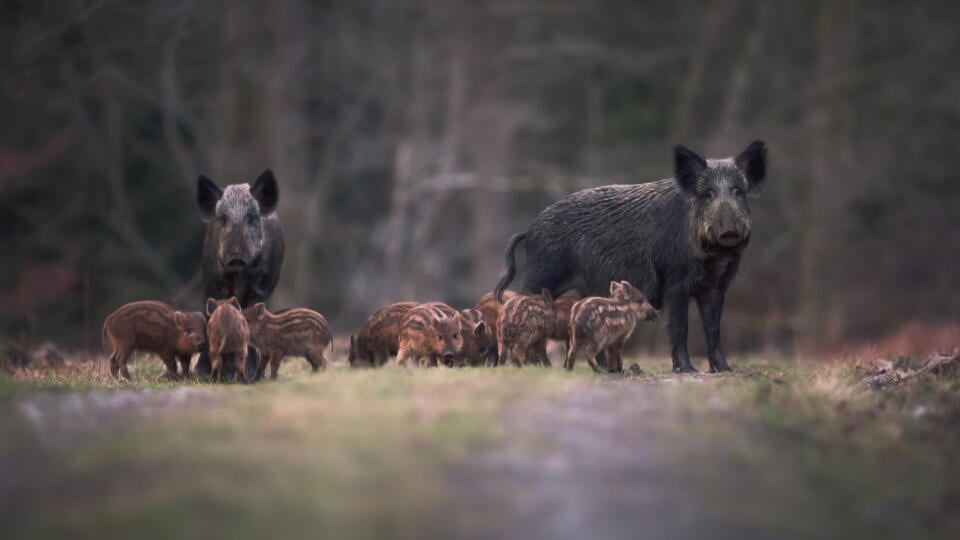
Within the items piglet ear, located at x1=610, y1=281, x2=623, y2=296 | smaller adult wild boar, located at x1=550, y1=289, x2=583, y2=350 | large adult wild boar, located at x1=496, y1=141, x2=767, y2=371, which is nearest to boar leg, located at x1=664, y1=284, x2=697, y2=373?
large adult wild boar, located at x1=496, y1=141, x2=767, y2=371

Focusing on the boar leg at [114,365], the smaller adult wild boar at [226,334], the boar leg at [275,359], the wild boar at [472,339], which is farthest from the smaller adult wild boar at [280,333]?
the wild boar at [472,339]

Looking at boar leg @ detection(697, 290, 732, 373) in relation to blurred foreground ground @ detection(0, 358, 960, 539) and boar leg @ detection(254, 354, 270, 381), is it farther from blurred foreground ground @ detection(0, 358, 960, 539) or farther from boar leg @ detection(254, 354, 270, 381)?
boar leg @ detection(254, 354, 270, 381)

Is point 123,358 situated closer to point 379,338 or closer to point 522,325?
point 379,338

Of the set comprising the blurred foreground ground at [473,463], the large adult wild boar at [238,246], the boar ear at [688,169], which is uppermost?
the boar ear at [688,169]

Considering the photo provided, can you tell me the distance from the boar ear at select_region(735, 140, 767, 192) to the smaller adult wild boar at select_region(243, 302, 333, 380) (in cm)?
397

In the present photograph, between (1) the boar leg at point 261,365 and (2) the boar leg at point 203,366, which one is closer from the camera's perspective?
(1) the boar leg at point 261,365

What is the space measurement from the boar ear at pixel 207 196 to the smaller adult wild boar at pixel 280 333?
1.33 metres

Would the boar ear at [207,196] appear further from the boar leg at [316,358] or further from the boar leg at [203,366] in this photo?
the boar leg at [316,358]

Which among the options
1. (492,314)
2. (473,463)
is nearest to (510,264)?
(492,314)

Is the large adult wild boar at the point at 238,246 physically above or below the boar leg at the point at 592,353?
above

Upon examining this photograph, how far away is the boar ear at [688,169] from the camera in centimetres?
1052

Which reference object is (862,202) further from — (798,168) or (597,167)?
(597,167)

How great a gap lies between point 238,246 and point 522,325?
93.6 inches

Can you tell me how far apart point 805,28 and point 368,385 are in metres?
21.8
